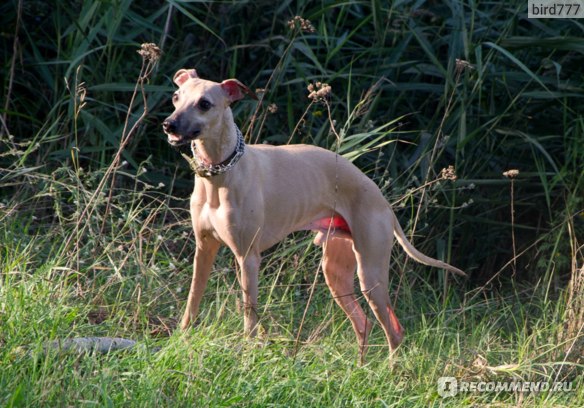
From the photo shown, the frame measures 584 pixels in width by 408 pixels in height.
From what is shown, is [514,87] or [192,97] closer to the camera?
[192,97]

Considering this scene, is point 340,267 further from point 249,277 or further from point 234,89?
point 234,89

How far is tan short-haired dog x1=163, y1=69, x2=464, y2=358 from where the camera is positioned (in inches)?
180

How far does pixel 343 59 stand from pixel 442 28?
63cm

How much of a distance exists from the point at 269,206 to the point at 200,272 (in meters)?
0.44

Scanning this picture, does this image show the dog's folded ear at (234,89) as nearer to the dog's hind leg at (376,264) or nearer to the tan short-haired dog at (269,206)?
the tan short-haired dog at (269,206)

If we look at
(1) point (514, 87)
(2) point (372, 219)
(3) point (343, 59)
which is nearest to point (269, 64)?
(3) point (343, 59)

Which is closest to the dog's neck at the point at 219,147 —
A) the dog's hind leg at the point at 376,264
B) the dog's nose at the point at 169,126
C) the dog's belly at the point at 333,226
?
the dog's nose at the point at 169,126

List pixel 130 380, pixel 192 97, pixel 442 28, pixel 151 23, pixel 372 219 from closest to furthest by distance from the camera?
pixel 130 380, pixel 192 97, pixel 372 219, pixel 151 23, pixel 442 28

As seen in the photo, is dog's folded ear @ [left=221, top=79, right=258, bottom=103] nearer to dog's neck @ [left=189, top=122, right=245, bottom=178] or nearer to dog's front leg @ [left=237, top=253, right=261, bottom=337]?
dog's neck @ [left=189, top=122, right=245, bottom=178]

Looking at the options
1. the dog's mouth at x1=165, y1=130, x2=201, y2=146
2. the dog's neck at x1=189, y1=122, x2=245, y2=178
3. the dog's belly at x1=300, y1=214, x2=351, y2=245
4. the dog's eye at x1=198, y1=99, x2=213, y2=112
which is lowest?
the dog's belly at x1=300, y1=214, x2=351, y2=245

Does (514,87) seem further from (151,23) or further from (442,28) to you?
(151,23)

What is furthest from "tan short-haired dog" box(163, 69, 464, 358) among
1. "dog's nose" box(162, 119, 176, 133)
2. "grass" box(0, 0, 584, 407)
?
"grass" box(0, 0, 584, 407)

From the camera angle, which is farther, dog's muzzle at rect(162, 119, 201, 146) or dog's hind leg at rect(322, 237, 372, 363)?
dog's hind leg at rect(322, 237, 372, 363)

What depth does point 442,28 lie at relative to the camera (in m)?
6.44
